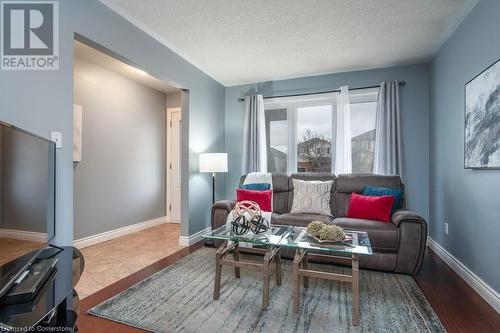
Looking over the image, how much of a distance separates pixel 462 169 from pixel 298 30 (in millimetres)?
2192

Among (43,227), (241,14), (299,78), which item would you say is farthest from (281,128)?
(43,227)

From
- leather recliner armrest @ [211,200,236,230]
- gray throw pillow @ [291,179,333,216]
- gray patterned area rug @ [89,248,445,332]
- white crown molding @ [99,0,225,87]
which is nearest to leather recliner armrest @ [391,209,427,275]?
gray patterned area rug @ [89,248,445,332]

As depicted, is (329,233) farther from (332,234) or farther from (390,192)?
(390,192)

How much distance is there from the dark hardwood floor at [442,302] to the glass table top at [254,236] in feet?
2.86

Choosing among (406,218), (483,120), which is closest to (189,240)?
(406,218)

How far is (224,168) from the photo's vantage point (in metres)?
3.82

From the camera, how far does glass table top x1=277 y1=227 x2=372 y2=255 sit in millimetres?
1876

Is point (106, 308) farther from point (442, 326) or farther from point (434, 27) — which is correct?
point (434, 27)

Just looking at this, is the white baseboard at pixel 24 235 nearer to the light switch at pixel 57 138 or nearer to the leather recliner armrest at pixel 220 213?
the light switch at pixel 57 138

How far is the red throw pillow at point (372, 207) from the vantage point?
293 centimetres

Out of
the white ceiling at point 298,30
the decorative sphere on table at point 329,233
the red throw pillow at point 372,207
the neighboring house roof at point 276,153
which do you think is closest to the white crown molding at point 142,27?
the white ceiling at point 298,30

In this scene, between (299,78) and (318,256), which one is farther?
(299,78)

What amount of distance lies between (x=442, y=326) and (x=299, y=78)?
3579 mm

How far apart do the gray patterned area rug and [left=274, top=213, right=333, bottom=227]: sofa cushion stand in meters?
0.64
